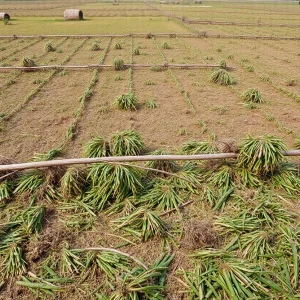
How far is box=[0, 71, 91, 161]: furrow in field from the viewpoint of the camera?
5.78 metres

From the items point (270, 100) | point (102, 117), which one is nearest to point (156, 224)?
point (102, 117)

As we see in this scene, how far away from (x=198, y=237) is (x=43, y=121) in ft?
17.2

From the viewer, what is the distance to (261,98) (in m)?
8.20

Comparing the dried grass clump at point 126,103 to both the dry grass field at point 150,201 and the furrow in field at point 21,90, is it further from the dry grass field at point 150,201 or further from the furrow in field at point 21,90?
the furrow in field at point 21,90

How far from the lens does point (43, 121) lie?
6953 mm

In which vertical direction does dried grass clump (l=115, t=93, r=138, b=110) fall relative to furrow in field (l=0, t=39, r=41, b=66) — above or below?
above

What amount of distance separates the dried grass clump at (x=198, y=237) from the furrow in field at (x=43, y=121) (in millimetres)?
3644

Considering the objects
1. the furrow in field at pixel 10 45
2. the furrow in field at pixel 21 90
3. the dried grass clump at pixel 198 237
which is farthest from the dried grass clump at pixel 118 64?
the dried grass clump at pixel 198 237

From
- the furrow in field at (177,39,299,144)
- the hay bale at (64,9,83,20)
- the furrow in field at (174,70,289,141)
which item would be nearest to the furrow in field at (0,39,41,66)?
the furrow in field at (174,70,289,141)

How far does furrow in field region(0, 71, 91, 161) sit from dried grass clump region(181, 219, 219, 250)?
364 centimetres

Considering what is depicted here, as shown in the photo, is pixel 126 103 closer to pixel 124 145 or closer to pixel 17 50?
pixel 124 145

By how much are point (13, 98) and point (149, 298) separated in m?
7.60

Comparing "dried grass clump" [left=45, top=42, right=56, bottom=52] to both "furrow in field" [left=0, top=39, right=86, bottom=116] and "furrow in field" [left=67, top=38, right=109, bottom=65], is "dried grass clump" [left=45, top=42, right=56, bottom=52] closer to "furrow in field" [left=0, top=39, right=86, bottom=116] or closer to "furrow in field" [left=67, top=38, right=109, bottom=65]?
"furrow in field" [left=67, top=38, right=109, bottom=65]

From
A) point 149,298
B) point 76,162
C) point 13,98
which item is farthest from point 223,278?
point 13,98
